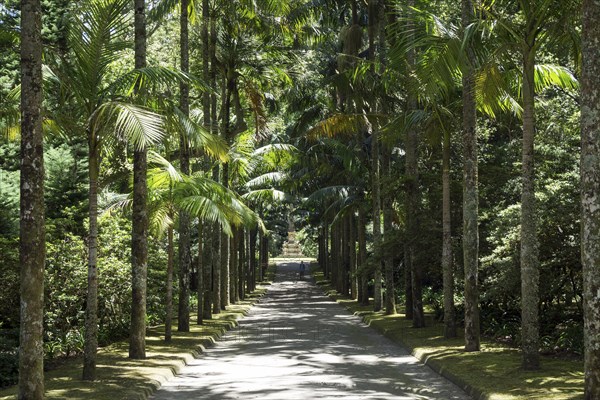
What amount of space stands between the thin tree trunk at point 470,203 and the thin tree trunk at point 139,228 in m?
6.75

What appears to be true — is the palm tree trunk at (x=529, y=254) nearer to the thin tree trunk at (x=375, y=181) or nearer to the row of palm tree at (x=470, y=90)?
the row of palm tree at (x=470, y=90)

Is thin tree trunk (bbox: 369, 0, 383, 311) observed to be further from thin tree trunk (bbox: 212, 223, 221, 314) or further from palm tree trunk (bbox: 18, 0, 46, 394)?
palm tree trunk (bbox: 18, 0, 46, 394)

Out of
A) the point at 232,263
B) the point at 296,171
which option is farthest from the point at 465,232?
the point at 296,171

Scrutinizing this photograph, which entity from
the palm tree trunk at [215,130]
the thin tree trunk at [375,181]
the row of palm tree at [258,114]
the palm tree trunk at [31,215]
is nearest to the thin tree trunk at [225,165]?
→ the row of palm tree at [258,114]

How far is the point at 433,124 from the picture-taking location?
70.5 ft

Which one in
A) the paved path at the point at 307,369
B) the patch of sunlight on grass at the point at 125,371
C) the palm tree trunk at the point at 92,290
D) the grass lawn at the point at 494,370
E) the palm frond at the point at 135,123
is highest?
the palm frond at the point at 135,123

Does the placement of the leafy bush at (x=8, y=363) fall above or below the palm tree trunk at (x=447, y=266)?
below

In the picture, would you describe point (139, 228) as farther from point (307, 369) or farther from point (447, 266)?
point (447, 266)

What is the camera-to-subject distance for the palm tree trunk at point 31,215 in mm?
10320

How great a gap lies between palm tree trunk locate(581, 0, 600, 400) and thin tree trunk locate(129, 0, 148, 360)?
8.57 meters

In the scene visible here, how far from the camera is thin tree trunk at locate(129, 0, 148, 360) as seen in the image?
16.1 meters

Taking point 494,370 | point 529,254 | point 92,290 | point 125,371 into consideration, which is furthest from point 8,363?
point 529,254

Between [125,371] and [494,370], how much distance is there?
644 cm

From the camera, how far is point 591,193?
10297mm
